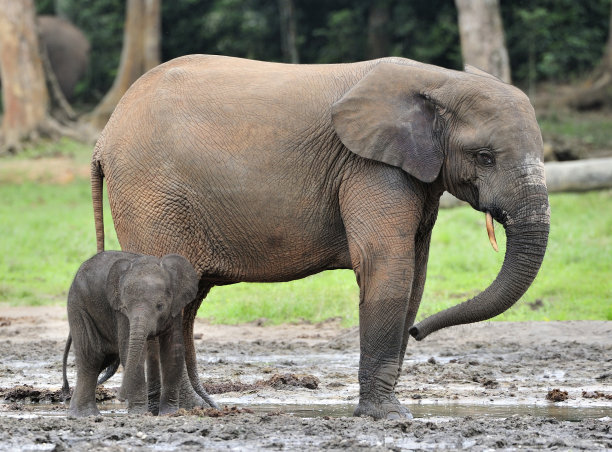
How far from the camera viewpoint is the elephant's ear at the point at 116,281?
737cm

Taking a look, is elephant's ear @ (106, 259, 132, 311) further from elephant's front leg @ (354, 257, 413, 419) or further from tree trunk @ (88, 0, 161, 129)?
tree trunk @ (88, 0, 161, 129)

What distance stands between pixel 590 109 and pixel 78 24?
15.1 m

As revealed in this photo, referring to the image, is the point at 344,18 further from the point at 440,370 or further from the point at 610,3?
the point at 440,370

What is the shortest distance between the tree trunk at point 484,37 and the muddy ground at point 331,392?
9.61 meters

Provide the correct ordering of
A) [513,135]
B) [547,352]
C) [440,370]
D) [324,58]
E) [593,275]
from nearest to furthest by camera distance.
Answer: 1. [513,135]
2. [440,370]
3. [547,352]
4. [593,275]
5. [324,58]

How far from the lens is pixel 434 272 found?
14.8m

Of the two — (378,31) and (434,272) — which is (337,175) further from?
(378,31)

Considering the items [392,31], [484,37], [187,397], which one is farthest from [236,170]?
[392,31]

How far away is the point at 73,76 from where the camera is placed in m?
33.1

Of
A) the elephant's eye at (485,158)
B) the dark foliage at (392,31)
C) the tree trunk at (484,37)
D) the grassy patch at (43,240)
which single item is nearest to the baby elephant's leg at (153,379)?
the elephant's eye at (485,158)

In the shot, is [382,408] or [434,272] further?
[434,272]

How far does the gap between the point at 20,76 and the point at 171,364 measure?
19.4 metres

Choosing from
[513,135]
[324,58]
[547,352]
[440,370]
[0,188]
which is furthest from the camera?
[324,58]

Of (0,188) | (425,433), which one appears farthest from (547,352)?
(0,188)
